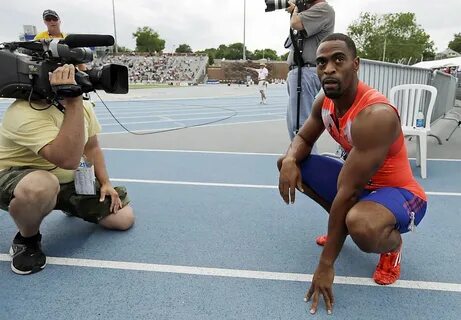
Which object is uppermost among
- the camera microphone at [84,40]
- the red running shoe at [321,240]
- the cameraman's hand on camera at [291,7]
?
the cameraman's hand on camera at [291,7]

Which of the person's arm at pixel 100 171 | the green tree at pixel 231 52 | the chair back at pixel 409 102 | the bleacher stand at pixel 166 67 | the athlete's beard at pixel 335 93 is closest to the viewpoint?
the athlete's beard at pixel 335 93

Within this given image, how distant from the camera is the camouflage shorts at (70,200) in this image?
7.23ft

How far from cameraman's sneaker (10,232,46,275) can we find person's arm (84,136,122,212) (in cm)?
54

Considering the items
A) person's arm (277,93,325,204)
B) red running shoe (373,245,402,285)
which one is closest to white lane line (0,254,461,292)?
red running shoe (373,245,402,285)

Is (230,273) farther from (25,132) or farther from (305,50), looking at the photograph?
(305,50)

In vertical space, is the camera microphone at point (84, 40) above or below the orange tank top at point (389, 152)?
above

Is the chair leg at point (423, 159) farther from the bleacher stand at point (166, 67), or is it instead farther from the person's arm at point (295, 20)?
the bleacher stand at point (166, 67)

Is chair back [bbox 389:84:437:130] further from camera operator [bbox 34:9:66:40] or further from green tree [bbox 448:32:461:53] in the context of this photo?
green tree [bbox 448:32:461:53]

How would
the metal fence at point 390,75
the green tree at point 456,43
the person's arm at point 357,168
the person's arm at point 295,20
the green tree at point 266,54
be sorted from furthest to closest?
the green tree at point 266,54, the green tree at point 456,43, the metal fence at point 390,75, the person's arm at point 295,20, the person's arm at point 357,168

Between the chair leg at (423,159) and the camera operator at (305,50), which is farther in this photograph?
the chair leg at (423,159)

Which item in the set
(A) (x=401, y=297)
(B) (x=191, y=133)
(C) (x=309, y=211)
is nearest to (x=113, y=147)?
(B) (x=191, y=133)

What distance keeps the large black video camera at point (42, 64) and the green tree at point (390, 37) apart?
175ft

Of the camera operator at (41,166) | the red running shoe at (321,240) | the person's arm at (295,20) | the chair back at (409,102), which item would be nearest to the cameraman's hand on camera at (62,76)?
the camera operator at (41,166)

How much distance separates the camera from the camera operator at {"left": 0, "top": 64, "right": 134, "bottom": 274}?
2059 millimetres
